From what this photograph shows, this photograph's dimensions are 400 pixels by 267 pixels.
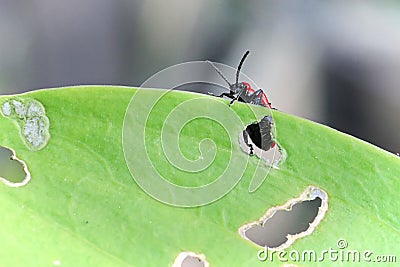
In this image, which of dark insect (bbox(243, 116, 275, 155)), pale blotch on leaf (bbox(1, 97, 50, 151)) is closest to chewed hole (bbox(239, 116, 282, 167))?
dark insect (bbox(243, 116, 275, 155))

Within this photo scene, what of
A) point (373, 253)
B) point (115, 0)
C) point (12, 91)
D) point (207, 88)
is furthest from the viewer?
point (115, 0)

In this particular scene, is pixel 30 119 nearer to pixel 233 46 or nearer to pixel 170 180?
pixel 170 180

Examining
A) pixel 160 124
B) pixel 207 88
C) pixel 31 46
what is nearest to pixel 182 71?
pixel 207 88

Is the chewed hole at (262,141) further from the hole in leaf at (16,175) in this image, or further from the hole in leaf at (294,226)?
the hole in leaf at (16,175)

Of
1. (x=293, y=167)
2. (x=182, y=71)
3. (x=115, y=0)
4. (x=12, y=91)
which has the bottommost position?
(x=12, y=91)

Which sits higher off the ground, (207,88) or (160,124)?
(160,124)

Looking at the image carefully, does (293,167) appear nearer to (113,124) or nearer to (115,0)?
(113,124)

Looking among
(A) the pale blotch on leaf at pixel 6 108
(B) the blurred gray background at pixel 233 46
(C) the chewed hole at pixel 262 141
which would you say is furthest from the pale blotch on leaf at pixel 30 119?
(B) the blurred gray background at pixel 233 46

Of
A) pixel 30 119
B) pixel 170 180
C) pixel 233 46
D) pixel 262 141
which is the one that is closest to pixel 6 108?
pixel 30 119
